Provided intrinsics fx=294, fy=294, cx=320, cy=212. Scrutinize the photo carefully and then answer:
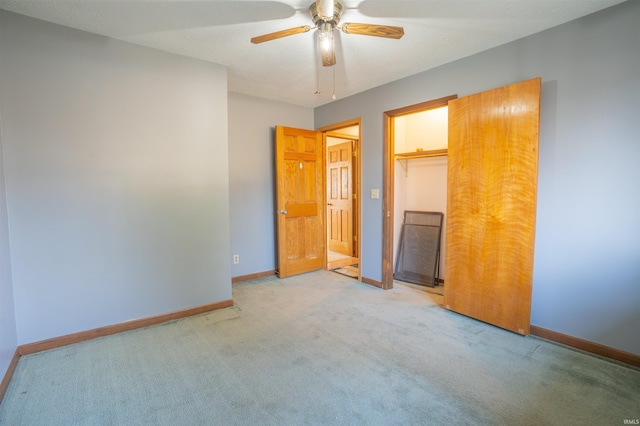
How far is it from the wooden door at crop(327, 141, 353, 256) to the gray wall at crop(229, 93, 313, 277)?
4.53 feet

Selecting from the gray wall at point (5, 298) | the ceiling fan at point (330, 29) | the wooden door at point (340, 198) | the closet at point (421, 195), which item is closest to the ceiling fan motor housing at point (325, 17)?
the ceiling fan at point (330, 29)

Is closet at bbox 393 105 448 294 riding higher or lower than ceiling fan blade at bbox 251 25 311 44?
lower

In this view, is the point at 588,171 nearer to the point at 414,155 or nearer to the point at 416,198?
the point at 414,155

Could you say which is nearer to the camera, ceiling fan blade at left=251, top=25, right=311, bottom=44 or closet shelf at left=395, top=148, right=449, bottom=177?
ceiling fan blade at left=251, top=25, right=311, bottom=44

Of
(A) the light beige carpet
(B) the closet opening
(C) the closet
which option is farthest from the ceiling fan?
(A) the light beige carpet

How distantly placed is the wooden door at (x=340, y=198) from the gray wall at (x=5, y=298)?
431cm

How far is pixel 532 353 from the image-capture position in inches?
87.8

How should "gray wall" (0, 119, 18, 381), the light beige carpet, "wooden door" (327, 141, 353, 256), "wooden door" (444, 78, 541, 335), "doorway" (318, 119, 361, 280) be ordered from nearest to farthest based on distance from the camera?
the light beige carpet, "gray wall" (0, 119, 18, 381), "wooden door" (444, 78, 541, 335), "doorway" (318, 119, 361, 280), "wooden door" (327, 141, 353, 256)

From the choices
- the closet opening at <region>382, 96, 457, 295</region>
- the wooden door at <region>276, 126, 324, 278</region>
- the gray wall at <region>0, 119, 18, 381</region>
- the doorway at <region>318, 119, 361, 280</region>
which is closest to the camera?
the gray wall at <region>0, 119, 18, 381</region>

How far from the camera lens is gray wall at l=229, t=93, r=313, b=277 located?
3916 millimetres

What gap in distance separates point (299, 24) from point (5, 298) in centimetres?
282

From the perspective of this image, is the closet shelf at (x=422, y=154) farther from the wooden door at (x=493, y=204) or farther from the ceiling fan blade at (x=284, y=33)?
the ceiling fan blade at (x=284, y=33)

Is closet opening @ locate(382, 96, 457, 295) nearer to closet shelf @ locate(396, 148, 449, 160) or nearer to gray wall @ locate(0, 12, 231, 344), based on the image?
closet shelf @ locate(396, 148, 449, 160)

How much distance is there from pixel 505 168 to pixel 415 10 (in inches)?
57.4
